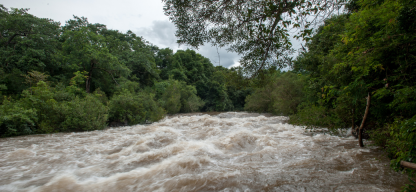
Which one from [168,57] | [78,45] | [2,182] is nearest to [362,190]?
[2,182]

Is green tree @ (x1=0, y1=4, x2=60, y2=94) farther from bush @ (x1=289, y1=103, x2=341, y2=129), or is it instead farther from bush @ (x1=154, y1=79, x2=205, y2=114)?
bush @ (x1=289, y1=103, x2=341, y2=129)

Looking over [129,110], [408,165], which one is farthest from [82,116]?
[408,165]

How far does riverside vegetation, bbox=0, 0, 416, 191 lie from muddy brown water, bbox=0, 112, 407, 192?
2.61 feet

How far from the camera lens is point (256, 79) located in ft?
14.4

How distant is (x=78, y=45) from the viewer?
16812mm

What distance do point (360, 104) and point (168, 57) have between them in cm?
3834

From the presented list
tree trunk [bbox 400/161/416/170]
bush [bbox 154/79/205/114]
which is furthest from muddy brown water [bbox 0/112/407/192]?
bush [bbox 154/79/205/114]

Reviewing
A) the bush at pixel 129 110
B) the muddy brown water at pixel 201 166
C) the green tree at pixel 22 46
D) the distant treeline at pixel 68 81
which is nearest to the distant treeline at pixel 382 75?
the muddy brown water at pixel 201 166

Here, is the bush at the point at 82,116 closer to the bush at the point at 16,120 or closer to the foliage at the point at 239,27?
the bush at the point at 16,120

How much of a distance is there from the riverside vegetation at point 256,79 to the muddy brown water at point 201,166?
0.80m

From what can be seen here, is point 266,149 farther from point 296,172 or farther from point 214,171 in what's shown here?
point 214,171

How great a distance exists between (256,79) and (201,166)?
8.92ft

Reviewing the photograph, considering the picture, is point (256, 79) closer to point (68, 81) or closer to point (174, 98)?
point (68, 81)

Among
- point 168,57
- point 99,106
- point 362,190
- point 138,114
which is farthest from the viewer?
point 168,57
